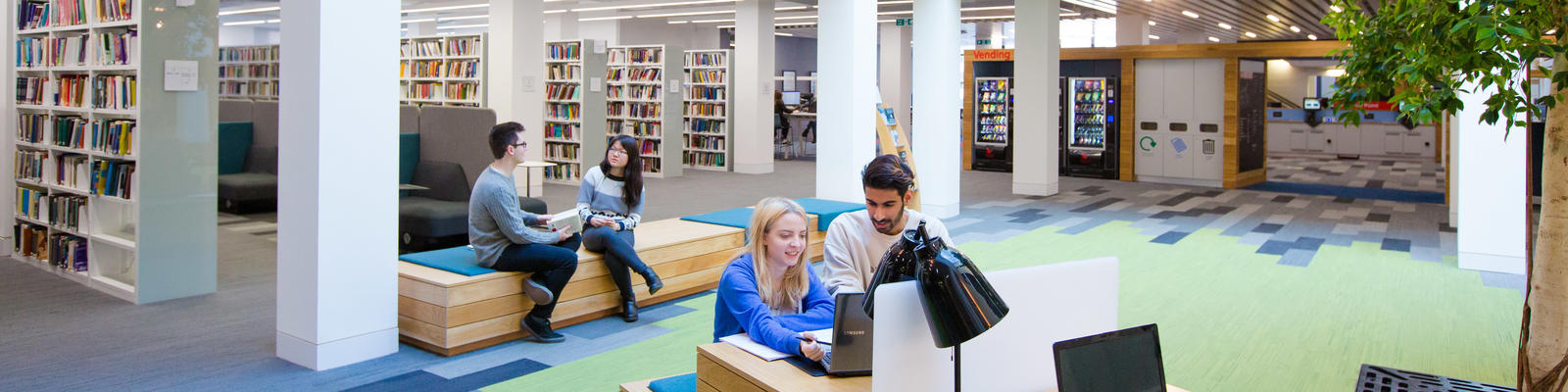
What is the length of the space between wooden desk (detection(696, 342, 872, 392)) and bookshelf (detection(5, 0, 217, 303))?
459 cm

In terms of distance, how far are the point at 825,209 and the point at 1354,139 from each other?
18142 millimetres

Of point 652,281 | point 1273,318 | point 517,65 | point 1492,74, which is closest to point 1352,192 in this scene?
point 1273,318

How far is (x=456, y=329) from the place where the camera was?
Result: 5051mm

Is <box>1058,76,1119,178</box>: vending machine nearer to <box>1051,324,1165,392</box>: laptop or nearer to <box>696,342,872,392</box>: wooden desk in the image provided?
<box>696,342,872,392</box>: wooden desk

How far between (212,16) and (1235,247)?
7535mm

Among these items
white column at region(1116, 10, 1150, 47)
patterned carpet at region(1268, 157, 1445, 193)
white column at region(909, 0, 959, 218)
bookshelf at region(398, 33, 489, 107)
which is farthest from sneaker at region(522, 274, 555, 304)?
white column at region(1116, 10, 1150, 47)

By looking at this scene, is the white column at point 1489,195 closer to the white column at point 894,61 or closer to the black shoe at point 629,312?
the black shoe at point 629,312

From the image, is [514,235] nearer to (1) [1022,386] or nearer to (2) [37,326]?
(2) [37,326]

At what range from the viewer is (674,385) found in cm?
329

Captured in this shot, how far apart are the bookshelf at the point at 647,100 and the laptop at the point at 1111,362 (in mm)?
13538

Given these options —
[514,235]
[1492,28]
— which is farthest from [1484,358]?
[514,235]

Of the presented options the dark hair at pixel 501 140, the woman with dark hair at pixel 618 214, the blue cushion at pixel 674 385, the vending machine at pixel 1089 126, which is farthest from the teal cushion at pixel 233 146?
the vending machine at pixel 1089 126

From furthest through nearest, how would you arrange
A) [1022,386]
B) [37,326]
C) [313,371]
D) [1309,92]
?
[1309,92] < [37,326] < [313,371] < [1022,386]

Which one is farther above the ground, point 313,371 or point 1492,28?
point 1492,28
